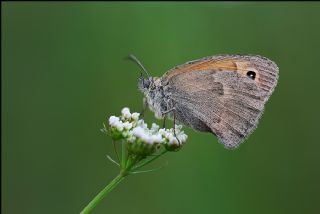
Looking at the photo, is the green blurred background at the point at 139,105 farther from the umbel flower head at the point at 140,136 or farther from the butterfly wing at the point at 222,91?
the umbel flower head at the point at 140,136

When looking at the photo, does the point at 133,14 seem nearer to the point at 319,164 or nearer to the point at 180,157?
the point at 180,157

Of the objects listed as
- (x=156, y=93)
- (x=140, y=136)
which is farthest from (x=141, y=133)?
(x=156, y=93)

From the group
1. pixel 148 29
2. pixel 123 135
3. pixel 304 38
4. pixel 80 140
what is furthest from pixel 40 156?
pixel 304 38

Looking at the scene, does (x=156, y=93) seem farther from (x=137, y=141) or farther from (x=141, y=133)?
(x=137, y=141)

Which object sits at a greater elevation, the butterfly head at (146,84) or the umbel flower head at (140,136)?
the butterfly head at (146,84)

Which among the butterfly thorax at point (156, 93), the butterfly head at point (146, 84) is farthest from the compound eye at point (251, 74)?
the butterfly head at point (146, 84)
